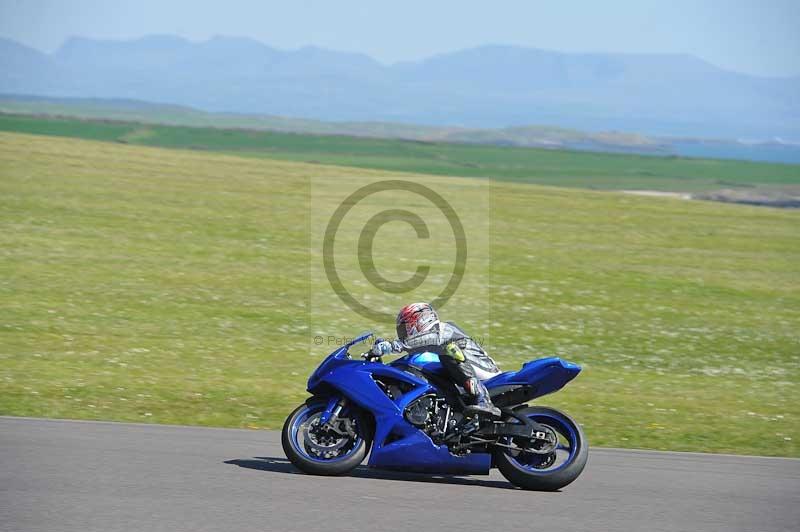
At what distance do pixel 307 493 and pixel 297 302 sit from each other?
12912 millimetres

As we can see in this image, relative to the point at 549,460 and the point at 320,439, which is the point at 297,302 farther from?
the point at 549,460

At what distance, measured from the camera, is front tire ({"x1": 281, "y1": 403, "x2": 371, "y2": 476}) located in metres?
8.84

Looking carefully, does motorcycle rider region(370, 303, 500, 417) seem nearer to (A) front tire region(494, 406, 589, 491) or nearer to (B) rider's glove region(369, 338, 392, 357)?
(B) rider's glove region(369, 338, 392, 357)

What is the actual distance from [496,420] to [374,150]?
129340 millimetres

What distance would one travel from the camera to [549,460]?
28.7 feet

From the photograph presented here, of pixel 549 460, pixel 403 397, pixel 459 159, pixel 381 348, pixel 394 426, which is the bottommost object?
pixel 549 460

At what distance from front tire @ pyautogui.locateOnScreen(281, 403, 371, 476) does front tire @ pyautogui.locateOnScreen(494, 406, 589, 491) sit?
1.17 m

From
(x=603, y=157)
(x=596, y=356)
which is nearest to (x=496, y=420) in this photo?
(x=596, y=356)

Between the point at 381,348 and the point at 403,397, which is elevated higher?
the point at 381,348

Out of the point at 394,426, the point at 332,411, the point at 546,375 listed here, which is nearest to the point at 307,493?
the point at 332,411

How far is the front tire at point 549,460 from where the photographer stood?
8531 mm

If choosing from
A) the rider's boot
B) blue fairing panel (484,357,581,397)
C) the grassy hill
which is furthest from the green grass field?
blue fairing panel (484,357,581,397)

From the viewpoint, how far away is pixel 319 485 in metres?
8.44

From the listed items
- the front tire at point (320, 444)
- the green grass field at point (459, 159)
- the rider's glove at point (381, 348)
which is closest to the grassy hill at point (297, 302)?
the front tire at point (320, 444)
